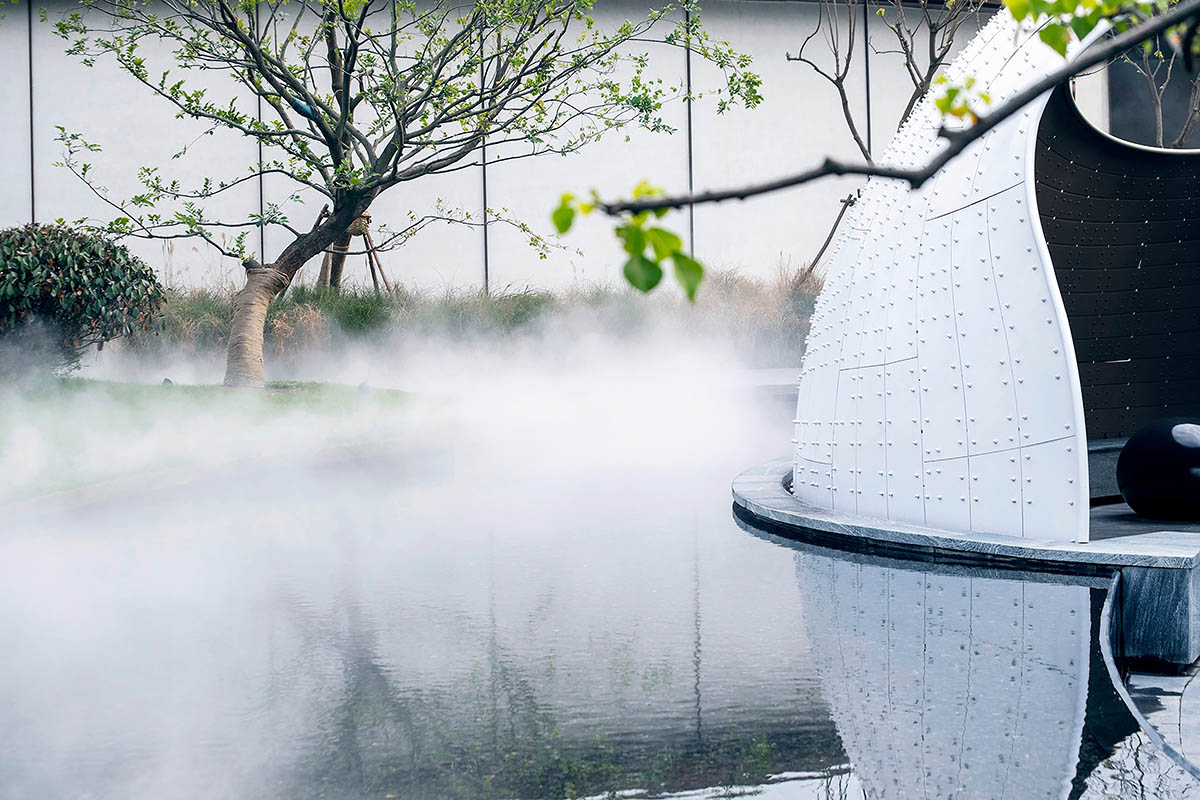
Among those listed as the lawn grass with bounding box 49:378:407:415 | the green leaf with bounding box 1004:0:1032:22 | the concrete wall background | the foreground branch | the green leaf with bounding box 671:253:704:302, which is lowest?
the lawn grass with bounding box 49:378:407:415

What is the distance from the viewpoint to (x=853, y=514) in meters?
7.31

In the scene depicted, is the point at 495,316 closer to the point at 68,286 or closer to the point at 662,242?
the point at 68,286

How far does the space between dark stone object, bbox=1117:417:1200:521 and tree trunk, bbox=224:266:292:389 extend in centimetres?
1067

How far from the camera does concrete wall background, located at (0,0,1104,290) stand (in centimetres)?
2097

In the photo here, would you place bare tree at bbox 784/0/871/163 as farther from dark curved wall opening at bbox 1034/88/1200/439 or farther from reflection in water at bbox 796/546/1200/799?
reflection in water at bbox 796/546/1200/799

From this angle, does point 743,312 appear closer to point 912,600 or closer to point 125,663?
point 912,600

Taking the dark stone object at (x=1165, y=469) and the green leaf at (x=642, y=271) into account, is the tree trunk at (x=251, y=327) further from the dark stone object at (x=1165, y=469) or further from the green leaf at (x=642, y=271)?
the green leaf at (x=642, y=271)

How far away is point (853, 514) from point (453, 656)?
314cm

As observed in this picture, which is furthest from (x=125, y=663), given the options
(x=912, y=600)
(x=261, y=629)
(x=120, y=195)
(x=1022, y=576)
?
(x=120, y=195)

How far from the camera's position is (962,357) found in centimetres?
Result: 644

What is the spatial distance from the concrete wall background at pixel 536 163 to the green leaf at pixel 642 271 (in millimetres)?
19193

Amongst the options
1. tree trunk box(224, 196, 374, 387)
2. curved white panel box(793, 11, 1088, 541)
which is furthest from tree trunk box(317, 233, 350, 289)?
curved white panel box(793, 11, 1088, 541)

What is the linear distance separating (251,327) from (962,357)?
1092 cm

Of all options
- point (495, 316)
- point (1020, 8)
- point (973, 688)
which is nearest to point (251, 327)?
point (495, 316)
